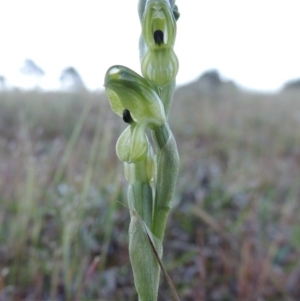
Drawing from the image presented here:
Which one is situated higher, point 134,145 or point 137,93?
point 137,93

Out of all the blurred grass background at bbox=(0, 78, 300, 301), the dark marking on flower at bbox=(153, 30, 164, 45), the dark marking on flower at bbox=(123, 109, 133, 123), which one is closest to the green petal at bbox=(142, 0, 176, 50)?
the dark marking on flower at bbox=(153, 30, 164, 45)

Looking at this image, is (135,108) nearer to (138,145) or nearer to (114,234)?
(138,145)

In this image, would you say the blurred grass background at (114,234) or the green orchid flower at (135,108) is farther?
the blurred grass background at (114,234)

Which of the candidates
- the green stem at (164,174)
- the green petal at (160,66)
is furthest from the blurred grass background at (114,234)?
the green petal at (160,66)

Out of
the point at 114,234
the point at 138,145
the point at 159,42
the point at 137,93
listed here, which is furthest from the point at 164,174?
the point at 114,234

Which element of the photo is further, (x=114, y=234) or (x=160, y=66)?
(x=114, y=234)

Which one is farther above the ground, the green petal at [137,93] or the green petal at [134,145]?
the green petal at [137,93]

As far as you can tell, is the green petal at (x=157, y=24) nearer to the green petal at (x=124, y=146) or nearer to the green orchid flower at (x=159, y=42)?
the green orchid flower at (x=159, y=42)

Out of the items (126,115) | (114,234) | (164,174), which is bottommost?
(114,234)

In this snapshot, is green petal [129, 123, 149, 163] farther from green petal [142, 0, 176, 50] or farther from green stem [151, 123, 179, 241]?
green petal [142, 0, 176, 50]
